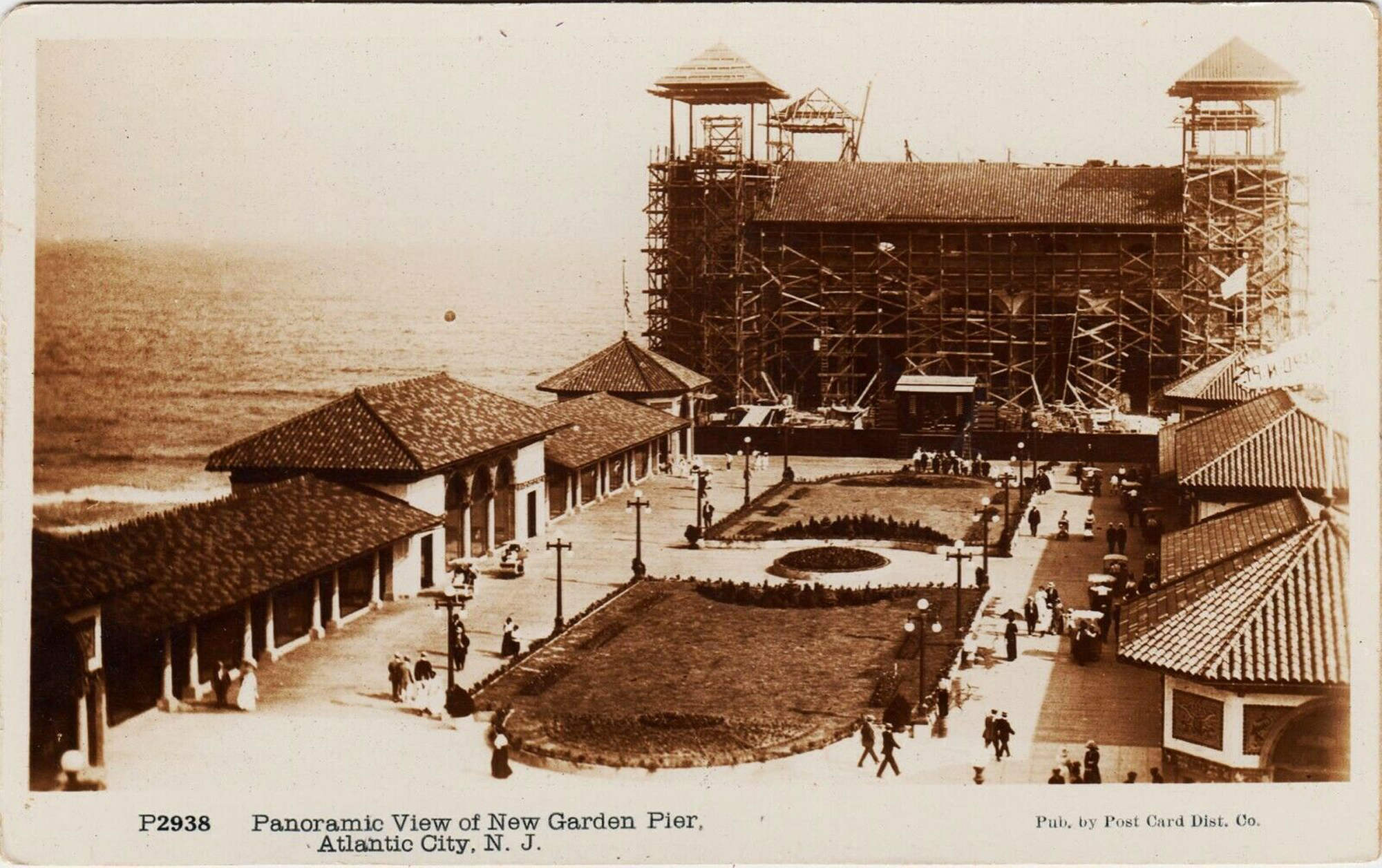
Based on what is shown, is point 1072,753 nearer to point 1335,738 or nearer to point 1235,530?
point 1335,738

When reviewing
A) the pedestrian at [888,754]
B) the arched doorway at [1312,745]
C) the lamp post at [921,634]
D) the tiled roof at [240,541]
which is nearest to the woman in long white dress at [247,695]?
the tiled roof at [240,541]

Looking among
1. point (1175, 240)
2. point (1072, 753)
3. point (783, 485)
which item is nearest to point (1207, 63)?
point (1175, 240)

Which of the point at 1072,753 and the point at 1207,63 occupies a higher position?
the point at 1207,63

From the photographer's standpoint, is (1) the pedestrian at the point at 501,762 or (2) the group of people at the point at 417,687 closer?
(1) the pedestrian at the point at 501,762

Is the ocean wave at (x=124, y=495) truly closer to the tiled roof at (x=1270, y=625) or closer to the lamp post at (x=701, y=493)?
the lamp post at (x=701, y=493)

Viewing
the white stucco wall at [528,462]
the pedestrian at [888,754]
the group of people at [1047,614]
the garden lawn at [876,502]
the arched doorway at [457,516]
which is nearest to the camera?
the pedestrian at [888,754]

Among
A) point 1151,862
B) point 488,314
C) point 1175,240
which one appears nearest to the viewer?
point 1151,862
